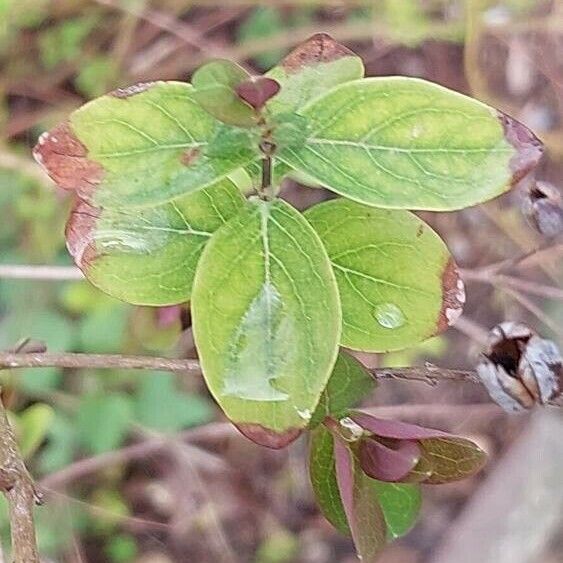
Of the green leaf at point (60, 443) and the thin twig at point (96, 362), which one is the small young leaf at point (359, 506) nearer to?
the thin twig at point (96, 362)

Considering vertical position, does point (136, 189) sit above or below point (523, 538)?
above

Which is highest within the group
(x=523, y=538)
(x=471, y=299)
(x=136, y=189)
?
(x=136, y=189)

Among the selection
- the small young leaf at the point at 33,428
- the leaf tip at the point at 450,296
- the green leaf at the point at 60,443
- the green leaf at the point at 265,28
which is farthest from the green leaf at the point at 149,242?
the green leaf at the point at 265,28

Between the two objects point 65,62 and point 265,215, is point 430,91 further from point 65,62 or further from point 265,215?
point 65,62

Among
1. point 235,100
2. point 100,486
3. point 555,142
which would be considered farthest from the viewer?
point 555,142

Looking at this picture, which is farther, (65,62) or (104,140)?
(65,62)

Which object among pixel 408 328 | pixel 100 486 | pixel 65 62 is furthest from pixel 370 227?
pixel 65 62

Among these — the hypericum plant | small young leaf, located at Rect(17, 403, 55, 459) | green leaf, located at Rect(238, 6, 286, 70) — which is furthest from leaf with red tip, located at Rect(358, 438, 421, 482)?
green leaf, located at Rect(238, 6, 286, 70)
